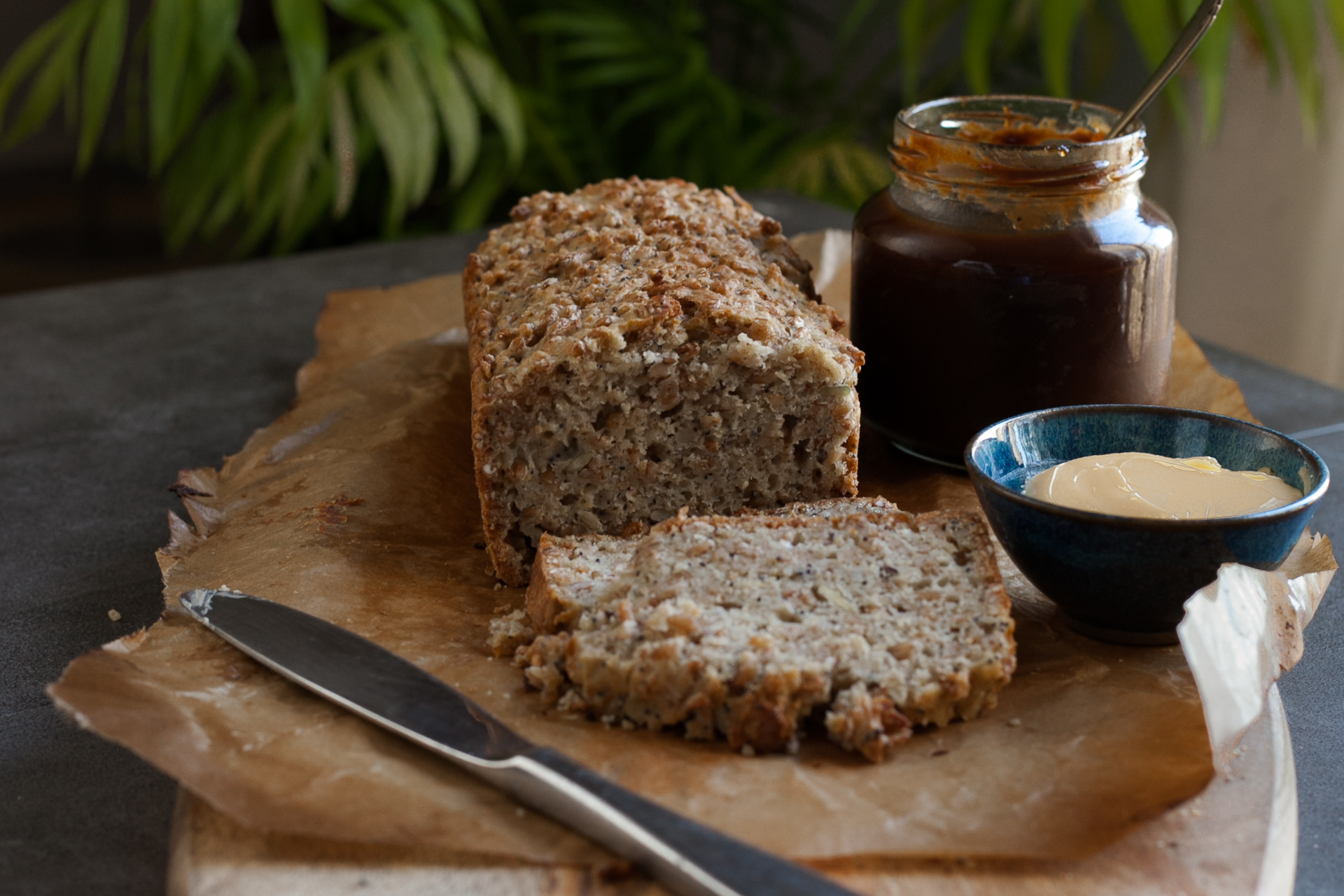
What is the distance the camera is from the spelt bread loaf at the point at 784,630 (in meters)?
1.68

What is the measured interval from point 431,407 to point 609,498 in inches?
29.3

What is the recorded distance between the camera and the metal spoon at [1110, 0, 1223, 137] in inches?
94.2

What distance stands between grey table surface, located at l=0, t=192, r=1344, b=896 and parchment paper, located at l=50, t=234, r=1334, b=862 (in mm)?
164

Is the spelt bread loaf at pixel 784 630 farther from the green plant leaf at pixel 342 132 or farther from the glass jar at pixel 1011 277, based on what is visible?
the green plant leaf at pixel 342 132

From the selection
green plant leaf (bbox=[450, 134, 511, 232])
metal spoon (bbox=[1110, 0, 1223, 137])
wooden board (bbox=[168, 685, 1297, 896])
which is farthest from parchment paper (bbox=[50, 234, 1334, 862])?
green plant leaf (bbox=[450, 134, 511, 232])

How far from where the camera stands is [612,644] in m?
1.78

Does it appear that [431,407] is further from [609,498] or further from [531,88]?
[531,88]

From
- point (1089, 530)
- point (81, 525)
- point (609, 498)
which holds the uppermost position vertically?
point (1089, 530)

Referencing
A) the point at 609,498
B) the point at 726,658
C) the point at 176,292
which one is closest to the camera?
the point at 726,658

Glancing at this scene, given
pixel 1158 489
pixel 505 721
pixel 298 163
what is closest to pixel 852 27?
pixel 298 163

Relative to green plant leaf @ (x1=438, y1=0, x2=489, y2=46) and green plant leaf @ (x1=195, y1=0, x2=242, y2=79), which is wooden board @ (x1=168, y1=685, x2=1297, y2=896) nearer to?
green plant leaf @ (x1=195, y1=0, x2=242, y2=79)

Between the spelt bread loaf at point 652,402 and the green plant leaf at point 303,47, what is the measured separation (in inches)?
108

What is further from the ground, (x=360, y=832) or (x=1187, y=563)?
(x=1187, y=563)

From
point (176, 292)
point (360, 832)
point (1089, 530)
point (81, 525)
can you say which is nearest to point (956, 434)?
point (1089, 530)
